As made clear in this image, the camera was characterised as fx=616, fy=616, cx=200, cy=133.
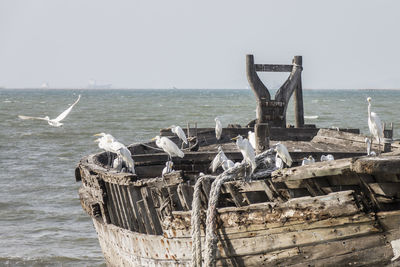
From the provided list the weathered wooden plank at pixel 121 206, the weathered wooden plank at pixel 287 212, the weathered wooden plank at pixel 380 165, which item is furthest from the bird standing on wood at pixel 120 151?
the weathered wooden plank at pixel 380 165

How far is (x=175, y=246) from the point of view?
22.7 feet

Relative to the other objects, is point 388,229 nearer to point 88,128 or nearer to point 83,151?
point 83,151

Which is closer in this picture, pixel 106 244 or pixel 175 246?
pixel 175 246

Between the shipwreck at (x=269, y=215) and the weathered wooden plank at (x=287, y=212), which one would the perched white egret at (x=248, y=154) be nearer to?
the shipwreck at (x=269, y=215)

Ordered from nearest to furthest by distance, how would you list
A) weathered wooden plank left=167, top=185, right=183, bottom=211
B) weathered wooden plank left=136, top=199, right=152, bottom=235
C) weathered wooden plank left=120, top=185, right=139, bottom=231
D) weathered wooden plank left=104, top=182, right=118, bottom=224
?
weathered wooden plank left=167, top=185, right=183, bottom=211
weathered wooden plank left=136, top=199, right=152, bottom=235
weathered wooden plank left=120, top=185, right=139, bottom=231
weathered wooden plank left=104, top=182, right=118, bottom=224

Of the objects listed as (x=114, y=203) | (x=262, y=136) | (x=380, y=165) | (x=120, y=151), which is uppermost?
(x=380, y=165)

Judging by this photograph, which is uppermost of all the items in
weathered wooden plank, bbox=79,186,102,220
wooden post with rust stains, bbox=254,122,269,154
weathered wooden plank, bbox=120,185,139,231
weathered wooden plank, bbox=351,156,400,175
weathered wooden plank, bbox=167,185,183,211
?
weathered wooden plank, bbox=351,156,400,175

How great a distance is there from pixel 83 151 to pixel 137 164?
18939 millimetres

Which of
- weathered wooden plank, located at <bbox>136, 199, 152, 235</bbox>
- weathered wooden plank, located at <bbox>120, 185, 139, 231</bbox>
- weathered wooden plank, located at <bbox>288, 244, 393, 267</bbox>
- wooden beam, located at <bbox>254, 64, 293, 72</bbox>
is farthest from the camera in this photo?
wooden beam, located at <bbox>254, 64, 293, 72</bbox>

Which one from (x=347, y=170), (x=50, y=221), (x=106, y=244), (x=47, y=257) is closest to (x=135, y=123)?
(x=50, y=221)

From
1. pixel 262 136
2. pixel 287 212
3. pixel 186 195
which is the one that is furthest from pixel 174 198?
pixel 262 136

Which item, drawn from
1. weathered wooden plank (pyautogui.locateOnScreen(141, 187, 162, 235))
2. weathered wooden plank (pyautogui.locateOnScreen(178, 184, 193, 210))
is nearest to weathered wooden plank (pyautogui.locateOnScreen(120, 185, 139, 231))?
weathered wooden plank (pyautogui.locateOnScreen(141, 187, 162, 235))

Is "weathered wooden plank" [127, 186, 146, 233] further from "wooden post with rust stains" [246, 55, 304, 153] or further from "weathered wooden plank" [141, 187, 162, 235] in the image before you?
"wooden post with rust stains" [246, 55, 304, 153]

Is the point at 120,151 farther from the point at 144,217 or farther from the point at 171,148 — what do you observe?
the point at 144,217
